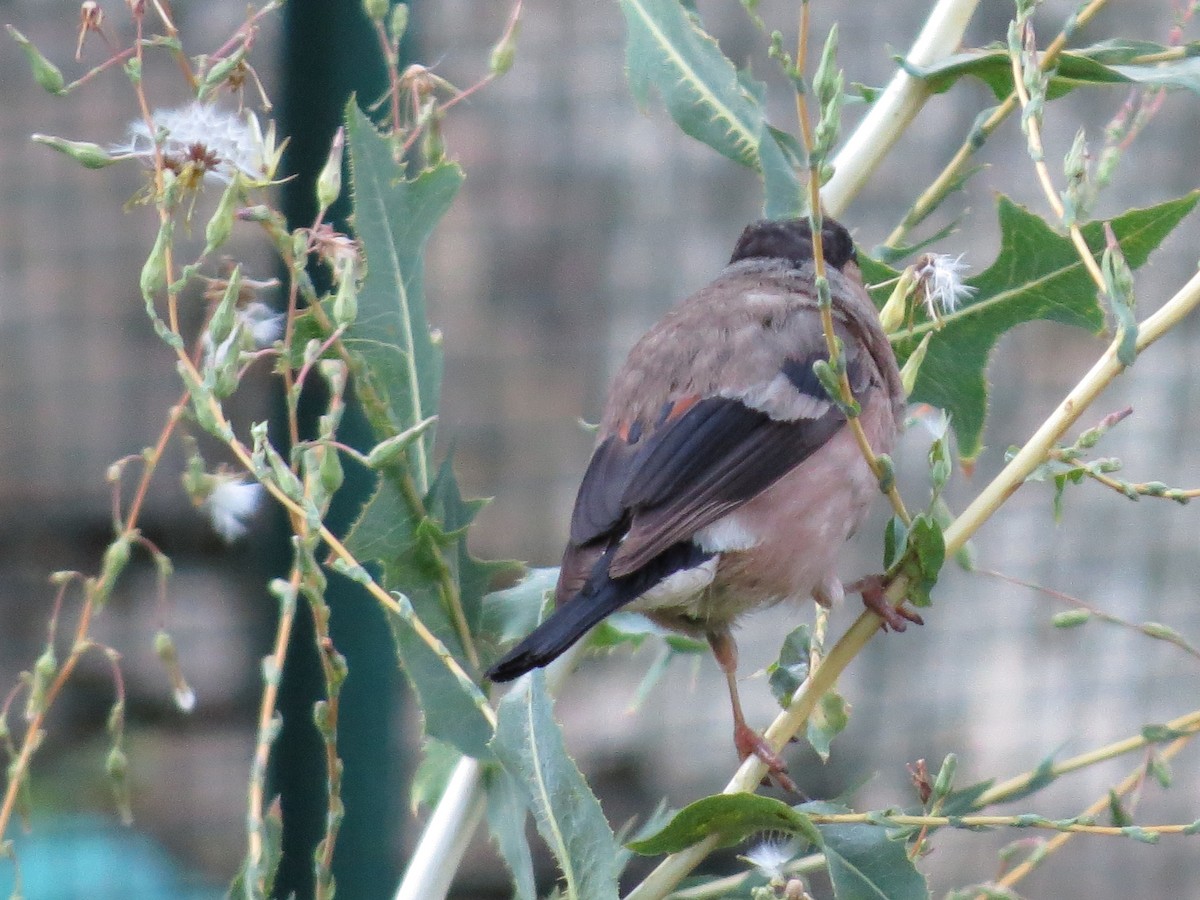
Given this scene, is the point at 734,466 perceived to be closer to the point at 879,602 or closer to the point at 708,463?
the point at 708,463

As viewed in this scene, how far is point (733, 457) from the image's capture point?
1697mm

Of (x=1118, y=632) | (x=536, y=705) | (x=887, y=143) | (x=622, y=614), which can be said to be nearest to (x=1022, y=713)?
(x=1118, y=632)

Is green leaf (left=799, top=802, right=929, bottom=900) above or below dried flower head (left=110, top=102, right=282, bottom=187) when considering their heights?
below

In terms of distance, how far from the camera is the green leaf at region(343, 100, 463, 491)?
1.32 meters

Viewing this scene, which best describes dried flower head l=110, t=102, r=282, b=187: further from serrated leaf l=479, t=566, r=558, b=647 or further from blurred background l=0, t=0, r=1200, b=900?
blurred background l=0, t=0, r=1200, b=900

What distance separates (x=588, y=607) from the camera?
1.39 metres

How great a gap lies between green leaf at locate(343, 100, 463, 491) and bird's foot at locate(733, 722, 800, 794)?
40 cm

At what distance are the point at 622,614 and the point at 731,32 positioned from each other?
199 centimetres

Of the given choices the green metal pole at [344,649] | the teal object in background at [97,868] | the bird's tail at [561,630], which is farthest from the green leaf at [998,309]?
the teal object in background at [97,868]

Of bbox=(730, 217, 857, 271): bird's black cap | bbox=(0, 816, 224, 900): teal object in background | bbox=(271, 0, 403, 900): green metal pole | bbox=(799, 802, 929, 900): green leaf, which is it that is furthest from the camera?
bbox=(0, 816, 224, 900): teal object in background

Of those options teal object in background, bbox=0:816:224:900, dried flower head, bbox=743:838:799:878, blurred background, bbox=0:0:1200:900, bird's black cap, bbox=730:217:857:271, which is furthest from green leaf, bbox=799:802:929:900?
teal object in background, bbox=0:816:224:900

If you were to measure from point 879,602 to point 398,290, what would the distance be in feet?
1.71

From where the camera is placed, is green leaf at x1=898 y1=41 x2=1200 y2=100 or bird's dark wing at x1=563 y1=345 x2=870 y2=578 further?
bird's dark wing at x1=563 y1=345 x2=870 y2=578

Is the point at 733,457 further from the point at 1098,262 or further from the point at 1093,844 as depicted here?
the point at 1093,844
